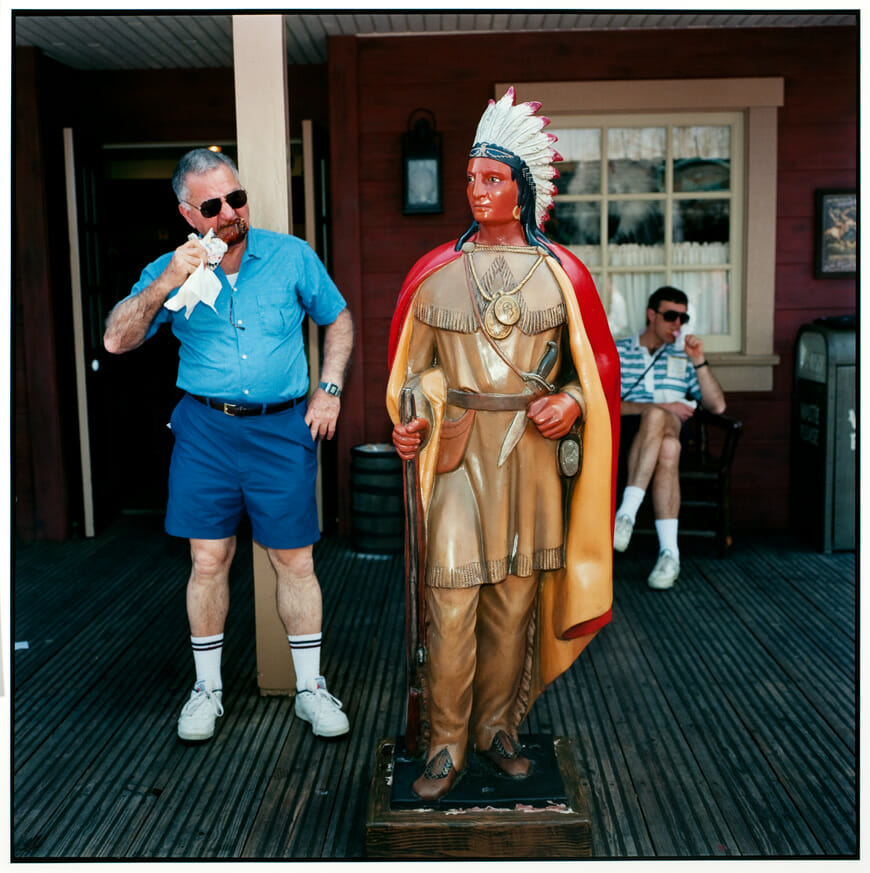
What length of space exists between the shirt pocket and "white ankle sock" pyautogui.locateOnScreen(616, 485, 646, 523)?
220cm

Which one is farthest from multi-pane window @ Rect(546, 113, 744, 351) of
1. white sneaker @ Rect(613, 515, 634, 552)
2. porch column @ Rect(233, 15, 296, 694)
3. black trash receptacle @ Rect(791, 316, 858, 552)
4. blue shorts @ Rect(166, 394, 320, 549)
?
blue shorts @ Rect(166, 394, 320, 549)

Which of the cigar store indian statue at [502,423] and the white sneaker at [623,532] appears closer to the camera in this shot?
the cigar store indian statue at [502,423]

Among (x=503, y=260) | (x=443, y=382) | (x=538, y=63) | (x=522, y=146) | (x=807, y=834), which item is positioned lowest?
(x=807, y=834)

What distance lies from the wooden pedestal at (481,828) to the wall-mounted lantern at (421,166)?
354 cm

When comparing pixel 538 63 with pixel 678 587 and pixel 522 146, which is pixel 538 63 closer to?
pixel 678 587

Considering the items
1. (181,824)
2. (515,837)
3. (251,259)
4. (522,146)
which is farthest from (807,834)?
(251,259)

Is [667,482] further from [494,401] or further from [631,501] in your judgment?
[494,401]

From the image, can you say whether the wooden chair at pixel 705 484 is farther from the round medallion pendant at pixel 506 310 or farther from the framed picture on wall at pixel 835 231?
the round medallion pendant at pixel 506 310

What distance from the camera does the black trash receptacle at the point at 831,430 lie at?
4836 mm

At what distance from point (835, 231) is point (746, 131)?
726mm

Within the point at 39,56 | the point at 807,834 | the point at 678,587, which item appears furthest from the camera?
the point at 39,56

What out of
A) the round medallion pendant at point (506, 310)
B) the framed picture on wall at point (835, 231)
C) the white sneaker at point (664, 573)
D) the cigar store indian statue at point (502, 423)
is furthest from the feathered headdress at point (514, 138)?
→ the framed picture on wall at point (835, 231)

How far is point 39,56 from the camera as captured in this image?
5.11 metres

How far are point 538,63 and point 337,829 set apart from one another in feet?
13.4
